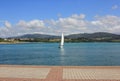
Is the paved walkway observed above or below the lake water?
above

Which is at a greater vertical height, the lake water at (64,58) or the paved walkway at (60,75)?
the paved walkway at (60,75)

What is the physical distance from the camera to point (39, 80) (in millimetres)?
13406

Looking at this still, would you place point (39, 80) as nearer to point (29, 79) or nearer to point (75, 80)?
point (29, 79)

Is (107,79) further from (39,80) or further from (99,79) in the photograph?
(39,80)

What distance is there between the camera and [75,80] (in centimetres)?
1327

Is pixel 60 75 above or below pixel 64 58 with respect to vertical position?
above

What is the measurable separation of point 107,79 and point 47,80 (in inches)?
121

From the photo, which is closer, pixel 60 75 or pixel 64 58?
pixel 60 75

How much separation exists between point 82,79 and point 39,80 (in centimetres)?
220

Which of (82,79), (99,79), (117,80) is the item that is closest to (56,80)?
(82,79)

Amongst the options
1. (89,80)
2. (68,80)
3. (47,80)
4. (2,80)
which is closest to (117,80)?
(89,80)

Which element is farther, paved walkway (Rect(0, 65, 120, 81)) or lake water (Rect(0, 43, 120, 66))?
lake water (Rect(0, 43, 120, 66))

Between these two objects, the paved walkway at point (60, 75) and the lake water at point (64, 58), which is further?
the lake water at point (64, 58)

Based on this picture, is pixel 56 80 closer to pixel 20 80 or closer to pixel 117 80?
pixel 20 80
